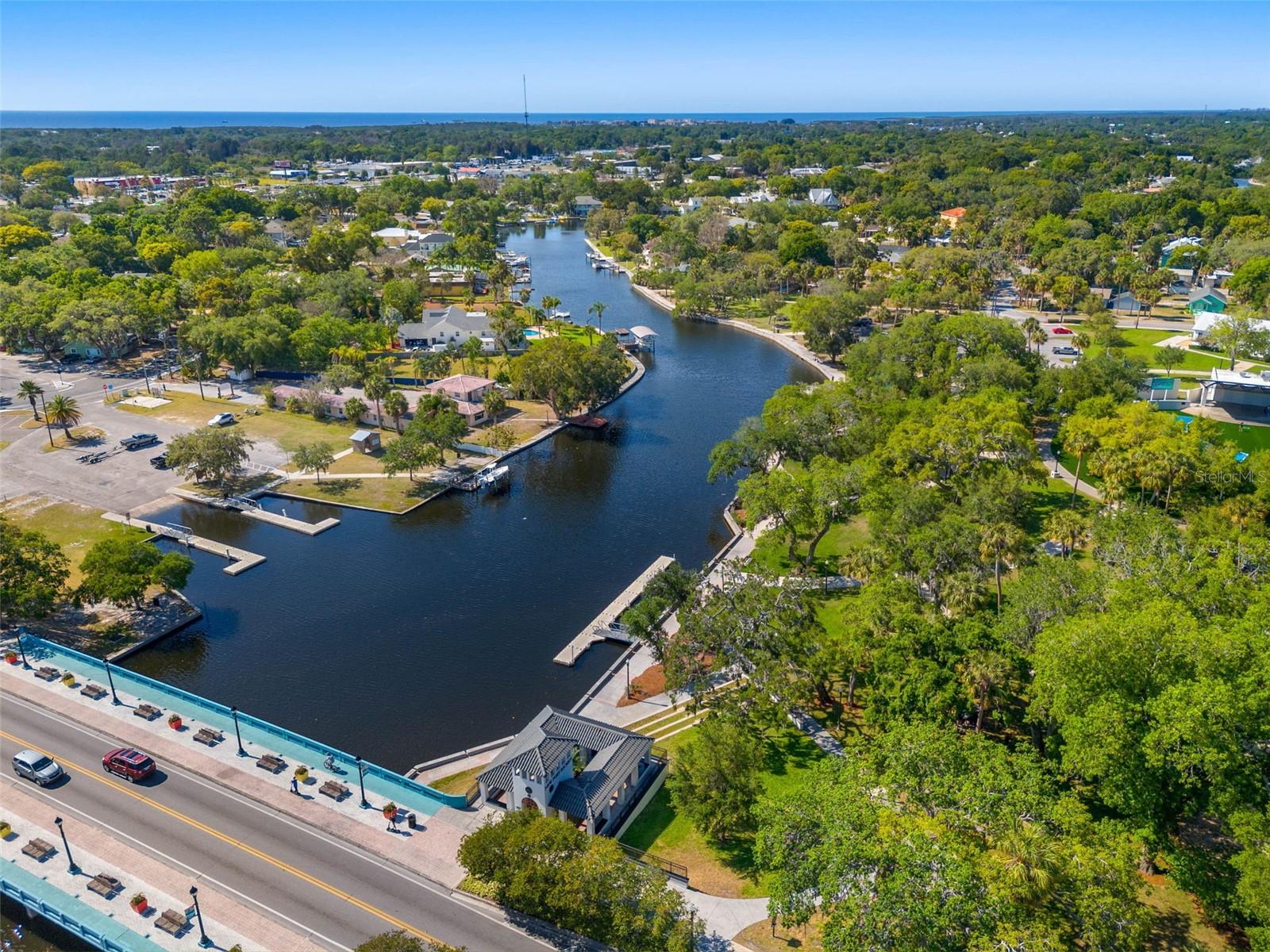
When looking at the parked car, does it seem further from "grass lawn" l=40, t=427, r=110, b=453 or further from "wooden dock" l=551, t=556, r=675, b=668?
"grass lawn" l=40, t=427, r=110, b=453

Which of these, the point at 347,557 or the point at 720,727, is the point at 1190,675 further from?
the point at 347,557

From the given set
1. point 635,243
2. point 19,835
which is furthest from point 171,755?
point 635,243

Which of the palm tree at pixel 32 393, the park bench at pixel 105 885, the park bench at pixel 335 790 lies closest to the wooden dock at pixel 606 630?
the park bench at pixel 335 790

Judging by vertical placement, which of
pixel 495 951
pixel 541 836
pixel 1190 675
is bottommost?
pixel 495 951

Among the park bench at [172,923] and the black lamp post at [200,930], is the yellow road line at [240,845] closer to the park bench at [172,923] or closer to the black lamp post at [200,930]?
the black lamp post at [200,930]

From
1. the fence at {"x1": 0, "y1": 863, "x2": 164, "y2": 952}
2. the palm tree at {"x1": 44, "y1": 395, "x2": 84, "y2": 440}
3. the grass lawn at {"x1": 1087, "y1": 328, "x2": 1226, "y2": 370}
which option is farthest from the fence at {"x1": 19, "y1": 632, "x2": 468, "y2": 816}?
the grass lawn at {"x1": 1087, "y1": 328, "x2": 1226, "y2": 370}

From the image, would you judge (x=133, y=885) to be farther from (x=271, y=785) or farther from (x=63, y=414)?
(x=63, y=414)
